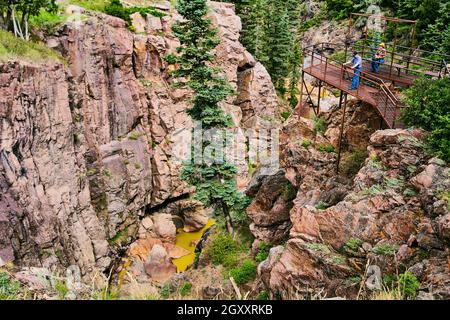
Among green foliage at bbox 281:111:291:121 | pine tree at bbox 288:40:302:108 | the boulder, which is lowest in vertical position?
the boulder

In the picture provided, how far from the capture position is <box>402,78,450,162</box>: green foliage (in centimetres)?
1073

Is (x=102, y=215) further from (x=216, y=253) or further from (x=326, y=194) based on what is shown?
(x=326, y=194)

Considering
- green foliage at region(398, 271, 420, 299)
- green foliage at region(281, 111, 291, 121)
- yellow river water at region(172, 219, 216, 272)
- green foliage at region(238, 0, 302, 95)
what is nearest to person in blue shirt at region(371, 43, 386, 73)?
green foliage at region(398, 271, 420, 299)

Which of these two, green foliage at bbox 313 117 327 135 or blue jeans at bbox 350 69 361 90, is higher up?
blue jeans at bbox 350 69 361 90

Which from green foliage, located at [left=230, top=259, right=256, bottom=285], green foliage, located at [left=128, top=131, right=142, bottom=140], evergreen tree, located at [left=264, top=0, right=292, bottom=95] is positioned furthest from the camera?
evergreen tree, located at [left=264, top=0, right=292, bottom=95]

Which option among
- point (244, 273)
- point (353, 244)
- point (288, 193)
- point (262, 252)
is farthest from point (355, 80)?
point (244, 273)

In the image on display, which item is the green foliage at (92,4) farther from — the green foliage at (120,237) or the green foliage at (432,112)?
the green foliage at (432,112)

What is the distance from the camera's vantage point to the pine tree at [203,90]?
18406 millimetres

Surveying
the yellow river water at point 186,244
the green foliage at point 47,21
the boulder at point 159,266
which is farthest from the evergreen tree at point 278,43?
the boulder at point 159,266

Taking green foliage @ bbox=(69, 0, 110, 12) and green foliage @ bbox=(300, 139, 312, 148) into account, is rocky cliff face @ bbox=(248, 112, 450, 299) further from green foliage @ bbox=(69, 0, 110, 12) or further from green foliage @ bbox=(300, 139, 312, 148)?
green foliage @ bbox=(69, 0, 110, 12)

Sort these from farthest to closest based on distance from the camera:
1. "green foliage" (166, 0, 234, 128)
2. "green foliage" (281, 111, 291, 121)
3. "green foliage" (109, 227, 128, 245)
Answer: "green foliage" (281, 111, 291, 121) → "green foliage" (109, 227, 128, 245) → "green foliage" (166, 0, 234, 128)

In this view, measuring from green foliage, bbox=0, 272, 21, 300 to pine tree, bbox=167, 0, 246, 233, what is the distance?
34.6ft

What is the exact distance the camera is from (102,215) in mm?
27172

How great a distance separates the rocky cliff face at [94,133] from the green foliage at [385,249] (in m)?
16.0
